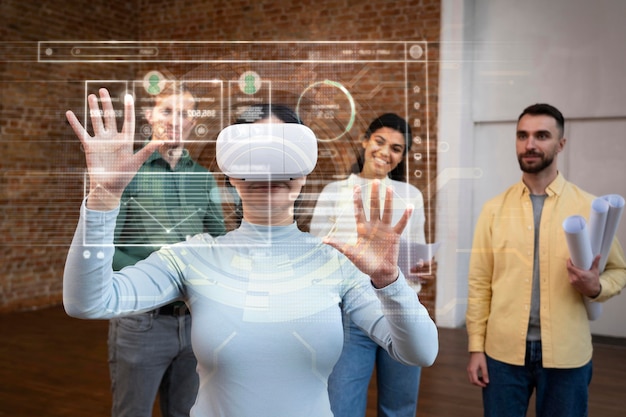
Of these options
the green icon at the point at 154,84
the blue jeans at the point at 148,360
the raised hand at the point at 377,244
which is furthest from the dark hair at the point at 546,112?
the blue jeans at the point at 148,360

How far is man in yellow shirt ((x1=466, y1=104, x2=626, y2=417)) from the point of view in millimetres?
981

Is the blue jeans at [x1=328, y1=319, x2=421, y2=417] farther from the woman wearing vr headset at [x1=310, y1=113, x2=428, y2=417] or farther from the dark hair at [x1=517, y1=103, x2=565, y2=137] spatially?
the dark hair at [x1=517, y1=103, x2=565, y2=137]

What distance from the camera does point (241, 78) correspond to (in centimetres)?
83

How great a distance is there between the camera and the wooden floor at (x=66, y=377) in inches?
74.7

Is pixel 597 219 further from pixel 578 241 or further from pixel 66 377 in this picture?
pixel 66 377

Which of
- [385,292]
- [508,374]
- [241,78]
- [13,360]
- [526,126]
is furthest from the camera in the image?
[13,360]

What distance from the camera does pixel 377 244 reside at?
0.64m

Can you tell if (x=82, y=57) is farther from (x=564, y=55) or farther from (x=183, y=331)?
(x=564, y=55)

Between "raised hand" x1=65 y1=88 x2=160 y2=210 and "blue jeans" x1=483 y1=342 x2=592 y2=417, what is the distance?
785 millimetres

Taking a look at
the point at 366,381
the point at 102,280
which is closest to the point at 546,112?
the point at 366,381

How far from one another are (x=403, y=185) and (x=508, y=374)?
1.67 feet

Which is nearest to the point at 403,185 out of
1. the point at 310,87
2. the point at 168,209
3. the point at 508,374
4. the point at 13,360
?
the point at 310,87

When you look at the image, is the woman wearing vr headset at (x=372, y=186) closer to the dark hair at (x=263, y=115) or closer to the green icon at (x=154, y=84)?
the dark hair at (x=263, y=115)

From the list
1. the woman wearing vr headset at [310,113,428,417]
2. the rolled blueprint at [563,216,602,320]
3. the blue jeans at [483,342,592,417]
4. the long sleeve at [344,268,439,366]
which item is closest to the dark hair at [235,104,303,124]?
the woman wearing vr headset at [310,113,428,417]
